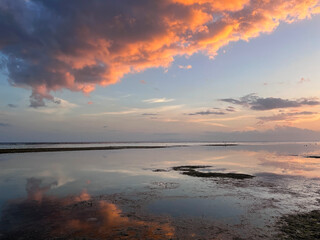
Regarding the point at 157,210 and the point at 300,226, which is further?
the point at 157,210

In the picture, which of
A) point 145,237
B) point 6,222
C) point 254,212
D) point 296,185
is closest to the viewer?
point 145,237

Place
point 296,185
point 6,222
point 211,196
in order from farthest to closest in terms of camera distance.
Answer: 1. point 296,185
2. point 211,196
3. point 6,222

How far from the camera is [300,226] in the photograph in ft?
46.5

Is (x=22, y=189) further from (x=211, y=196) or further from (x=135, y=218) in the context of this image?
(x=211, y=196)

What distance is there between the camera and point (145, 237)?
494 inches

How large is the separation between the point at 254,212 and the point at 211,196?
5.66 metres

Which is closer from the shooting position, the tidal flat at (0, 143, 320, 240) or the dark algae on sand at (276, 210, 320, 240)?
the dark algae on sand at (276, 210, 320, 240)

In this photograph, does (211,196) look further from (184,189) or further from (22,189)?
(22,189)

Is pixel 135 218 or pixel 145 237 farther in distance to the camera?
pixel 135 218

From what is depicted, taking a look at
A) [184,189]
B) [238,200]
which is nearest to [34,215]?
[184,189]

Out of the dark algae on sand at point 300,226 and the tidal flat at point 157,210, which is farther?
the tidal flat at point 157,210

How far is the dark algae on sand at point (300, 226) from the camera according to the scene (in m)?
12.7

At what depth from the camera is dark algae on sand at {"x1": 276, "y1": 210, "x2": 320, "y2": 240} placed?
1270 cm

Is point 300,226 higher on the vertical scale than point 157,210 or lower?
higher
